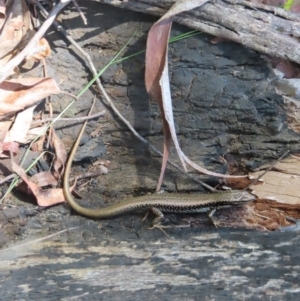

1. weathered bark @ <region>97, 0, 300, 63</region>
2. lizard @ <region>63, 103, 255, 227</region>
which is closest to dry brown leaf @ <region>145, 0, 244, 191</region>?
weathered bark @ <region>97, 0, 300, 63</region>

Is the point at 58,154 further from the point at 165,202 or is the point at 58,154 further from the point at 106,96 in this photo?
the point at 165,202

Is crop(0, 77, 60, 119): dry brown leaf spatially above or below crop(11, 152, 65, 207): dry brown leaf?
above

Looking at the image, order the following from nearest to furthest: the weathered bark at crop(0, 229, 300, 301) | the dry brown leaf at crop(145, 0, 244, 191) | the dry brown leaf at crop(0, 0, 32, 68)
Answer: the weathered bark at crop(0, 229, 300, 301), the dry brown leaf at crop(145, 0, 244, 191), the dry brown leaf at crop(0, 0, 32, 68)

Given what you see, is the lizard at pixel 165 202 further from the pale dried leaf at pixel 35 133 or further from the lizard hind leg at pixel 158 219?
the pale dried leaf at pixel 35 133

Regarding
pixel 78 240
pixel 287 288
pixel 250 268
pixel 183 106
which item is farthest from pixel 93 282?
pixel 183 106

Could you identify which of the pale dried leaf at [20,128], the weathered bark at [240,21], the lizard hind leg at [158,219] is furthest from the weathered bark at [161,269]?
the weathered bark at [240,21]

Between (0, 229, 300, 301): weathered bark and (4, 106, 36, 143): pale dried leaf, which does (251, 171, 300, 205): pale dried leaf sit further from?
(4, 106, 36, 143): pale dried leaf
